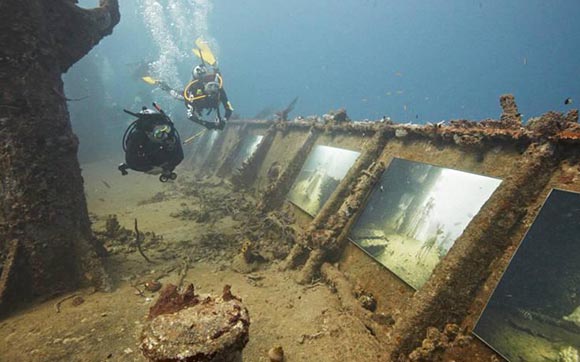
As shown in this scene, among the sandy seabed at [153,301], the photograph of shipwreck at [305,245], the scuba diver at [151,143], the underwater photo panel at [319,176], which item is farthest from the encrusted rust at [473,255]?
the scuba diver at [151,143]

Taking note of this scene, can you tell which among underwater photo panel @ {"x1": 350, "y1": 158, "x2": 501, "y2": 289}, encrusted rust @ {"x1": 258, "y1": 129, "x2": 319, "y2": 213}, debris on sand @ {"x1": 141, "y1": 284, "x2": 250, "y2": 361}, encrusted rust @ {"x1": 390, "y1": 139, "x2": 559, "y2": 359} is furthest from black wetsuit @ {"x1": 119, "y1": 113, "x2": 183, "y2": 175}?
encrusted rust @ {"x1": 390, "y1": 139, "x2": 559, "y2": 359}

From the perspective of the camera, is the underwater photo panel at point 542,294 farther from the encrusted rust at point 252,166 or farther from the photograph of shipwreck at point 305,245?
the encrusted rust at point 252,166

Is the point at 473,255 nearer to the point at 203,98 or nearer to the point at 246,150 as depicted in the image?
the point at 203,98

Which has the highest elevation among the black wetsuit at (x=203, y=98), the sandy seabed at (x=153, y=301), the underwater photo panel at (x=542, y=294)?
the black wetsuit at (x=203, y=98)

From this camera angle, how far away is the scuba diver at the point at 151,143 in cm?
570

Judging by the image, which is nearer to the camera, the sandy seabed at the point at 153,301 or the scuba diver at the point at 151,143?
the sandy seabed at the point at 153,301

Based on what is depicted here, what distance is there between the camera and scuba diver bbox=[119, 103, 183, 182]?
18.7 feet

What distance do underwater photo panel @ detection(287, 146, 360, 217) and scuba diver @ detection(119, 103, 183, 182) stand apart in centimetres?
287

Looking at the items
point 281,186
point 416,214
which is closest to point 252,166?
point 281,186

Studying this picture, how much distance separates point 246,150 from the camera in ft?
38.8

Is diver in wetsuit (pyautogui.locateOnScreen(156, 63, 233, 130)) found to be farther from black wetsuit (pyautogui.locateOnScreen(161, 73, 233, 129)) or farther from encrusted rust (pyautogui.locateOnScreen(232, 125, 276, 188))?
encrusted rust (pyautogui.locateOnScreen(232, 125, 276, 188))

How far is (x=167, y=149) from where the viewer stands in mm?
5875

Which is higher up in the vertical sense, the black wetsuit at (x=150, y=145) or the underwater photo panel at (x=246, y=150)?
the underwater photo panel at (x=246, y=150)

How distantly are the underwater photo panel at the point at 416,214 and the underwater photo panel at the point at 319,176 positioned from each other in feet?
4.06
